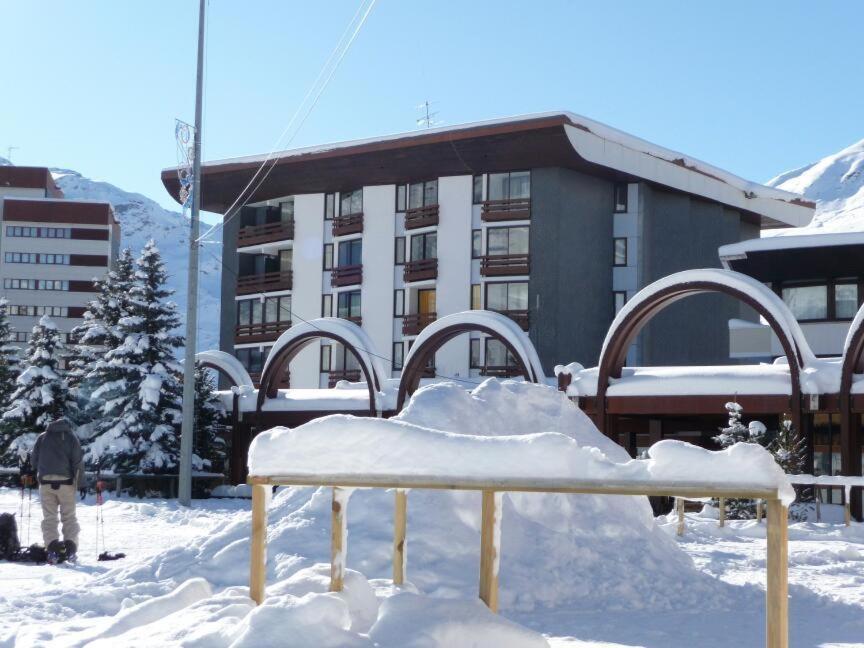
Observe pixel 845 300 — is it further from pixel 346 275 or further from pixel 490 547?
pixel 490 547

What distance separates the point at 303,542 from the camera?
11.4 meters

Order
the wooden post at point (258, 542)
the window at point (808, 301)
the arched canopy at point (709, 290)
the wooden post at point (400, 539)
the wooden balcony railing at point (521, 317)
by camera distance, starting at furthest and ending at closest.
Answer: the wooden balcony railing at point (521, 317) < the window at point (808, 301) < the arched canopy at point (709, 290) < the wooden post at point (400, 539) < the wooden post at point (258, 542)

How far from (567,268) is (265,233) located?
1532 centimetres

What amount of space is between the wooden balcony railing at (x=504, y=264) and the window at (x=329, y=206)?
344 inches

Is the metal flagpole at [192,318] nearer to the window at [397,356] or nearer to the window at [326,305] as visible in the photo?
the window at [397,356]

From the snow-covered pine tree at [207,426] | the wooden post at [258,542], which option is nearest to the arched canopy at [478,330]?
the snow-covered pine tree at [207,426]

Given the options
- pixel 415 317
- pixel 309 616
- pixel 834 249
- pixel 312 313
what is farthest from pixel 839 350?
pixel 309 616

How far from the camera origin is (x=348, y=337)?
33906 mm

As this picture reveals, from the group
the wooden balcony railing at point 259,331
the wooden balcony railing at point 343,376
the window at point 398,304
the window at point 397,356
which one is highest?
the window at point 398,304

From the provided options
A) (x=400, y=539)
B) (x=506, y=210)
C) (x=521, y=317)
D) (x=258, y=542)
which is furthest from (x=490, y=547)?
(x=506, y=210)

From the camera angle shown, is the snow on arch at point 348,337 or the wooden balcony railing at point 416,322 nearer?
the snow on arch at point 348,337

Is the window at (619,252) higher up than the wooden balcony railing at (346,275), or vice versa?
the window at (619,252)

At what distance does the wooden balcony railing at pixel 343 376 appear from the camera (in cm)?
4759

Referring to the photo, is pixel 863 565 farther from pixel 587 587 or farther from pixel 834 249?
pixel 834 249
